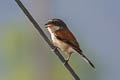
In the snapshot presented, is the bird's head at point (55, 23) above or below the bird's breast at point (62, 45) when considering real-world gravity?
above

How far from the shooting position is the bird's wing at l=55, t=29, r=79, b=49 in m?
Answer: 2.64

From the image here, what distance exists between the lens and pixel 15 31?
31.4 ft

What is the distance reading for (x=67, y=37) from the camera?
268cm

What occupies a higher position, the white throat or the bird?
the white throat

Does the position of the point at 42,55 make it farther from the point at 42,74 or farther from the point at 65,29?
the point at 65,29

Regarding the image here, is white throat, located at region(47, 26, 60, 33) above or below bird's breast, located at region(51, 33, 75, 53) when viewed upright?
above

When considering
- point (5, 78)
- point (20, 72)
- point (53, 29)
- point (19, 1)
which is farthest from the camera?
point (20, 72)

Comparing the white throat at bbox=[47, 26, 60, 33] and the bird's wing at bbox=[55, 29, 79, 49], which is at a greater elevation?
the white throat at bbox=[47, 26, 60, 33]

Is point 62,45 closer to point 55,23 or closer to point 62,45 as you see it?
point 62,45

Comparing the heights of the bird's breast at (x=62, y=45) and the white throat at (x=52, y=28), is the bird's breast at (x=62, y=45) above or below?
below

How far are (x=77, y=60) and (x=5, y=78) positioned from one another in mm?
1172

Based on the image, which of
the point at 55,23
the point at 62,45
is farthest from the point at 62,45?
the point at 55,23

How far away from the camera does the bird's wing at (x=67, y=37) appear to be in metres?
2.64

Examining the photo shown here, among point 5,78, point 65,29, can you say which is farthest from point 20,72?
point 65,29
